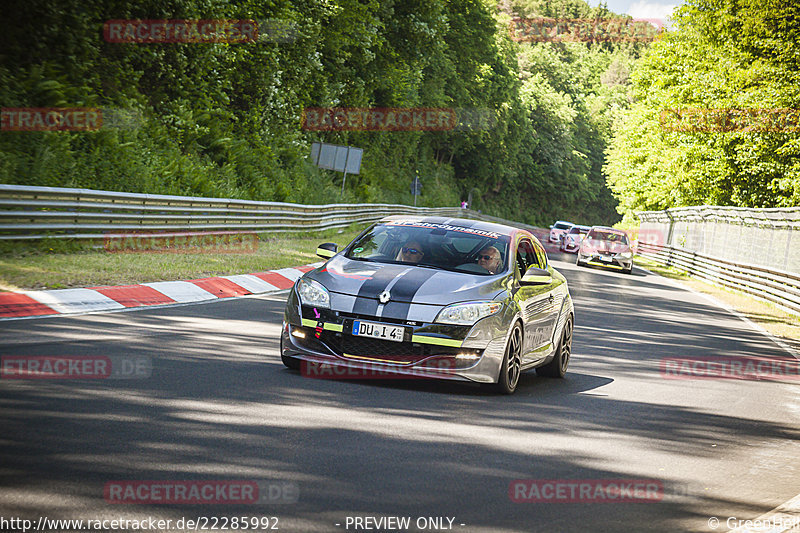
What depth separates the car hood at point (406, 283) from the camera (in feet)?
26.9

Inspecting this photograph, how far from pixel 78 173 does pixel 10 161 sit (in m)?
3.08

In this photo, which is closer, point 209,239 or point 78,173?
point 78,173

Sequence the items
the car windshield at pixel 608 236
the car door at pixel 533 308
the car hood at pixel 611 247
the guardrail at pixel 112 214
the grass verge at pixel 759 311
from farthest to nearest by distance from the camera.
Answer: the car windshield at pixel 608 236 → the car hood at pixel 611 247 → the grass verge at pixel 759 311 → the guardrail at pixel 112 214 → the car door at pixel 533 308

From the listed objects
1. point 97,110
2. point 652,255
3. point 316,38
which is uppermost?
point 316,38

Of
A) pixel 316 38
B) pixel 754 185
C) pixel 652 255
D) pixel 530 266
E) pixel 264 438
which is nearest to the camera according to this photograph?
pixel 264 438

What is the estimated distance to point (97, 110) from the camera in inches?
851

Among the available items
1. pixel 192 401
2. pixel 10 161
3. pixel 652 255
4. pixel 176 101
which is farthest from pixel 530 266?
pixel 652 255

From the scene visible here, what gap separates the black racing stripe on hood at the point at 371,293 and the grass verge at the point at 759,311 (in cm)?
1024

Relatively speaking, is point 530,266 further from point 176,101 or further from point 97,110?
point 176,101

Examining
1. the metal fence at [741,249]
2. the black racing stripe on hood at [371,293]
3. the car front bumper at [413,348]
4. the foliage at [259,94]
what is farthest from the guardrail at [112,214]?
the metal fence at [741,249]

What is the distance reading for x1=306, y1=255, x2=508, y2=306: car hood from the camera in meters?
8.20

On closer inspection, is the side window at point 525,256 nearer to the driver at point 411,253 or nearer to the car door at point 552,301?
the car door at point 552,301

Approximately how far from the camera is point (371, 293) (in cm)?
820

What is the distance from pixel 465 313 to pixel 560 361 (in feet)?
8.08
